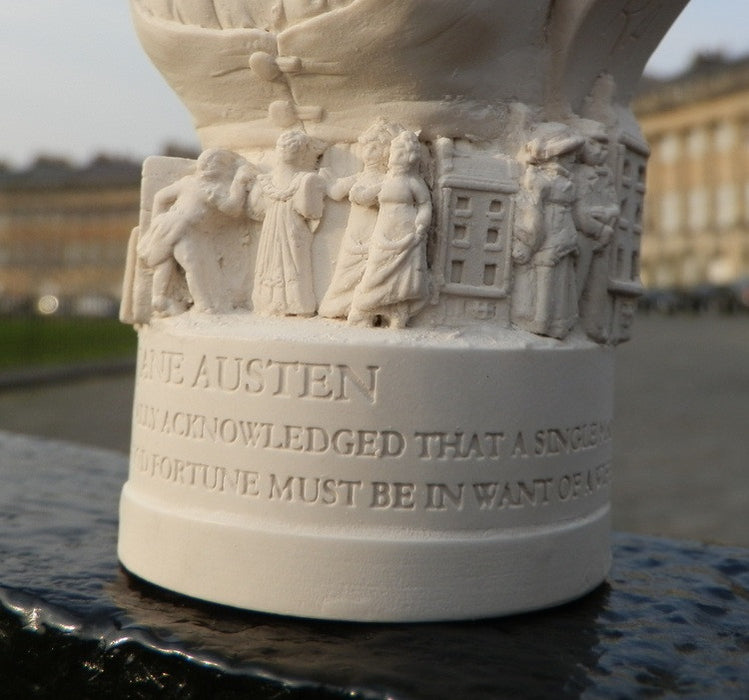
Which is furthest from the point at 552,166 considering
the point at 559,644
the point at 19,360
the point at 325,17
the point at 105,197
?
the point at 105,197

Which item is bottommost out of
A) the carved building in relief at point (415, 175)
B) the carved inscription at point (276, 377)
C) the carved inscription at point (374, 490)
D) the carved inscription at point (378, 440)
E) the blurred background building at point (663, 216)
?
the carved inscription at point (374, 490)

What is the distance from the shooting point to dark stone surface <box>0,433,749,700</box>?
265 cm

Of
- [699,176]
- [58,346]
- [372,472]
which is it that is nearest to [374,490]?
[372,472]

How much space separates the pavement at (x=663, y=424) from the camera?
7.06 m

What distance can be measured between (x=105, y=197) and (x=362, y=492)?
190 ft

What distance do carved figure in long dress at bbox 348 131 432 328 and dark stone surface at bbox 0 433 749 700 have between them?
900 mm

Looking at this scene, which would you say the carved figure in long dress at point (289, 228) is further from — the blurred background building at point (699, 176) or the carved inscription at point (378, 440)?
the blurred background building at point (699, 176)

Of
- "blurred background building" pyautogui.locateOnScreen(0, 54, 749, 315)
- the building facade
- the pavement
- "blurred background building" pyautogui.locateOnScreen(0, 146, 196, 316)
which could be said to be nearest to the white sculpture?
the pavement

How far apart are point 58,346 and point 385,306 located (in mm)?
18827

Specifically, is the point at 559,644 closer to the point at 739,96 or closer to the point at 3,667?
the point at 3,667

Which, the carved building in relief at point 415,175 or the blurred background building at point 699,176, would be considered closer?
the carved building in relief at point 415,175

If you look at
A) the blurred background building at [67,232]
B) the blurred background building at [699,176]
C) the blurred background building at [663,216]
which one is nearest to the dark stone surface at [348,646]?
the blurred background building at [663,216]

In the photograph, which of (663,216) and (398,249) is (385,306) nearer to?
(398,249)

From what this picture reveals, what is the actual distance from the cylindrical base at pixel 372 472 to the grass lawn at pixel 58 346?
14.6 m
